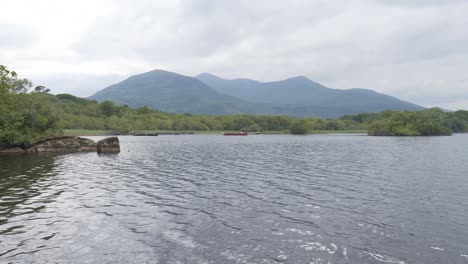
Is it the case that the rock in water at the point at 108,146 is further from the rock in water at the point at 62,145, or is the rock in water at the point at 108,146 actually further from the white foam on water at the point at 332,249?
the white foam on water at the point at 332,249

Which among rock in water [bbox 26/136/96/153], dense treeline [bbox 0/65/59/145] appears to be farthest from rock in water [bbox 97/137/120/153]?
dense treeline [bbox 0/65/59/145]

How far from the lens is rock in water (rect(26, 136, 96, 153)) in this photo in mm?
78750

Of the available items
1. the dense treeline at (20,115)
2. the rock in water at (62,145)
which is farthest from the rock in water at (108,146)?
the dense treeline at (20,115)

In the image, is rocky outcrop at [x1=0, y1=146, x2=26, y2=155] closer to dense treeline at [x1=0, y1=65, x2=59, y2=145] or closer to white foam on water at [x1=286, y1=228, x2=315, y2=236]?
dense treeline at [x1=0, y1=65, x2=59, y2=145]

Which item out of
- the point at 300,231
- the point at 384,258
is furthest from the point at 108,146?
the point at 384,258

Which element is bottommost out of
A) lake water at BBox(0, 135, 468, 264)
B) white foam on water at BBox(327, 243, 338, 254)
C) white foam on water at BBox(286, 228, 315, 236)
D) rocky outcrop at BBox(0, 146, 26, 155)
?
white foam on water at BBox(327, 243, 338, 254)

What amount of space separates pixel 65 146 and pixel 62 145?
0.72 m

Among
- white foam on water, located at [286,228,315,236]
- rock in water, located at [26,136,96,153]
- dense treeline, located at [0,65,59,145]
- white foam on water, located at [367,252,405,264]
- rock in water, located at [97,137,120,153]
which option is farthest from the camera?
rock in water, located at [97,137,120,153]

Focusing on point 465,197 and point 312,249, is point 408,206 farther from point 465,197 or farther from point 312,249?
point 312,249

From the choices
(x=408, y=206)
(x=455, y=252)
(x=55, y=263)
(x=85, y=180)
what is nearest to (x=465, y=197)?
(x=408, y=206)

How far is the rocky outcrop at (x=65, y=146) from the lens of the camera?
76.6m

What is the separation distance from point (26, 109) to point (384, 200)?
→ 80.7 metres

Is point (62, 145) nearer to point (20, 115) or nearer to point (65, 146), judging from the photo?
point (65, 146)

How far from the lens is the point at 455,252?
16.8 m
